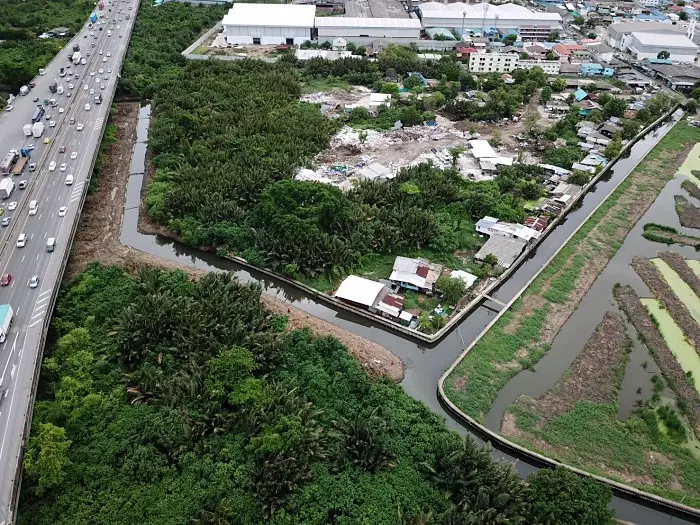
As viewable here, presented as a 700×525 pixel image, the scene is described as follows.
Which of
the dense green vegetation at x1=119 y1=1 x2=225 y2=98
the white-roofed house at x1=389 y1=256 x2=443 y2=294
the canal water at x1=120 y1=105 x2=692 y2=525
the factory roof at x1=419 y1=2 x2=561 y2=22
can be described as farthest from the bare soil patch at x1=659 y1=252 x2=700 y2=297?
the factory roof at x1=419 y1=2 x2=561 y2=22

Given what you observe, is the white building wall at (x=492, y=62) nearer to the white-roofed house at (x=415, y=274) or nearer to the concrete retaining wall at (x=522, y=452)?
the white-roofed house at (x=415, y=274)

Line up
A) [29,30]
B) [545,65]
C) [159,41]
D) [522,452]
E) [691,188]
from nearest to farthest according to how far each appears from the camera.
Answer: [522,452], [691,188], [545,65], [29,30], [159,41]

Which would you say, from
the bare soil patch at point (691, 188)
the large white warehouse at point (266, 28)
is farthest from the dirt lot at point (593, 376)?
the large white warehouse at point (266, 28)

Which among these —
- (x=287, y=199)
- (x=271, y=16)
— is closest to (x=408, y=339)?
(x=287, y=199)

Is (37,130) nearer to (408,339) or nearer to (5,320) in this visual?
(5,320)

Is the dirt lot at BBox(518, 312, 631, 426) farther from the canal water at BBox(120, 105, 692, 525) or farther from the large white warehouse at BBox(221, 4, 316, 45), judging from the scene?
the large white warehouse at BBox(221, 4, 316, 45)
